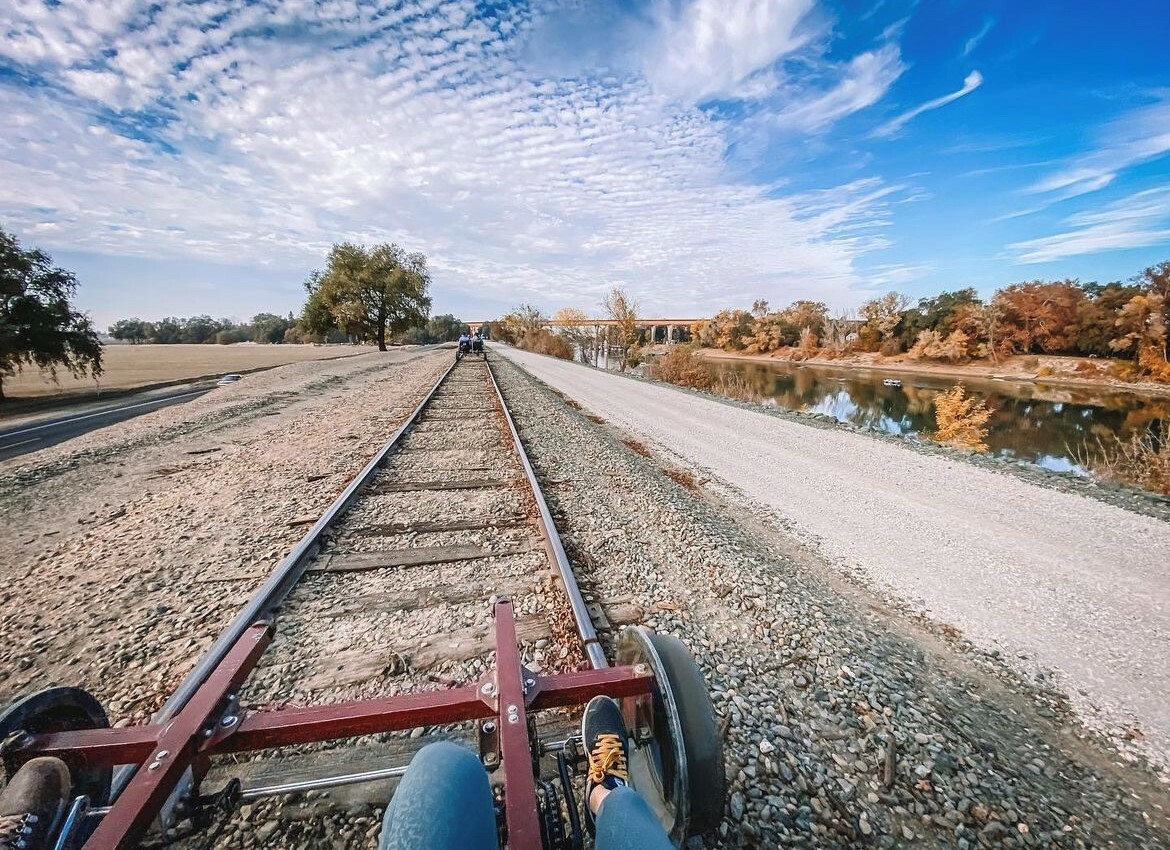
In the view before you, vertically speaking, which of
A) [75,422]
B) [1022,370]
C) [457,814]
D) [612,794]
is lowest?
[1022,370]

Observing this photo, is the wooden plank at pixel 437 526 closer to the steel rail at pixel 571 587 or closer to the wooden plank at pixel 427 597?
the steel rail at pixel 571 587

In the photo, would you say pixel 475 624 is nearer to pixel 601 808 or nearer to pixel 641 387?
pixel 601 808

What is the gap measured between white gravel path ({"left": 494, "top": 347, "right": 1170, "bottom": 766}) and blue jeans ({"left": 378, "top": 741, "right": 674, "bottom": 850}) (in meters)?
3.39

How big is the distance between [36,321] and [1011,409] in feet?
151

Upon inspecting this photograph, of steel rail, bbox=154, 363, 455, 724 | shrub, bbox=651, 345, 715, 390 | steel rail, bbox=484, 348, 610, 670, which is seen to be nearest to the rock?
steel rail, bbox=484, 348, 610, 670

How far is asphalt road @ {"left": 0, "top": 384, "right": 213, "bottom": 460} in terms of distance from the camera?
10.4 meters

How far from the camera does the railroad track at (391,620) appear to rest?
6.62 ft

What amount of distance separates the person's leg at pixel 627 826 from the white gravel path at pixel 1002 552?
11.0 ft

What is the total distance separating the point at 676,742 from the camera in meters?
1.63

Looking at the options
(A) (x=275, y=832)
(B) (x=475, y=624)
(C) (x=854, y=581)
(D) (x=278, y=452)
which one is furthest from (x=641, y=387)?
(A) (x=275, y=832)

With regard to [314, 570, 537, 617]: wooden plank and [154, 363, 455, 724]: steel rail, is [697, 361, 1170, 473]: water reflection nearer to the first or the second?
[314, 570, 537, 617]: wooden plank

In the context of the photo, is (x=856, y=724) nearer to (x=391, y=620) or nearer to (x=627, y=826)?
(x=627, y=826)

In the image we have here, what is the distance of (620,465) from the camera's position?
752 cm

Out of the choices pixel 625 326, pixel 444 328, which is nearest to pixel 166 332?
pixel 444 328
